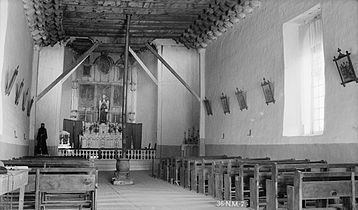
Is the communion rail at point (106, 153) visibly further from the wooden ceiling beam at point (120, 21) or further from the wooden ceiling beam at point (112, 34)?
the wooden ceiling beam at point (120, 21)

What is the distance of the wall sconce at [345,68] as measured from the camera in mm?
6860

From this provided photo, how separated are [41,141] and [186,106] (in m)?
5.84

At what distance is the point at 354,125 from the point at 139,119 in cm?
1308

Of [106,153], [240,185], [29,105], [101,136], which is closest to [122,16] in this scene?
[29,105]

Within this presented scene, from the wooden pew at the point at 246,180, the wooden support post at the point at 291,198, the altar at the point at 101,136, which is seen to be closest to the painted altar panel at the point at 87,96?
the altar at the point at 101,136

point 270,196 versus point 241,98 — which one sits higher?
point 241,98

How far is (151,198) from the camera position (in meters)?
8.18

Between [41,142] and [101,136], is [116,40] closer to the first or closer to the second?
[101,136]

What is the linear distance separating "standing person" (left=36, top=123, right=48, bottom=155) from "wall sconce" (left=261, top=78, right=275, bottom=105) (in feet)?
26.4

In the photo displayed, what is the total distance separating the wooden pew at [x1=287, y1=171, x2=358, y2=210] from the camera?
473cm

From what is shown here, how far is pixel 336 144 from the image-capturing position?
23.9 feet

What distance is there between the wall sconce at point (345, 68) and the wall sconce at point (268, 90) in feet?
8.58

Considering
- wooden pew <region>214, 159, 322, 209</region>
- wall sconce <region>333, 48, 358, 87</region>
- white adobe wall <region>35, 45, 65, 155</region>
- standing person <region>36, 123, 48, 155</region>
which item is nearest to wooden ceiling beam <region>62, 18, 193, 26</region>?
white adobe wall <region>35, 45, 65, 155</region>

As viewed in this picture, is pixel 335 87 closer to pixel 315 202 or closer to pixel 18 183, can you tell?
pixel 315 202
